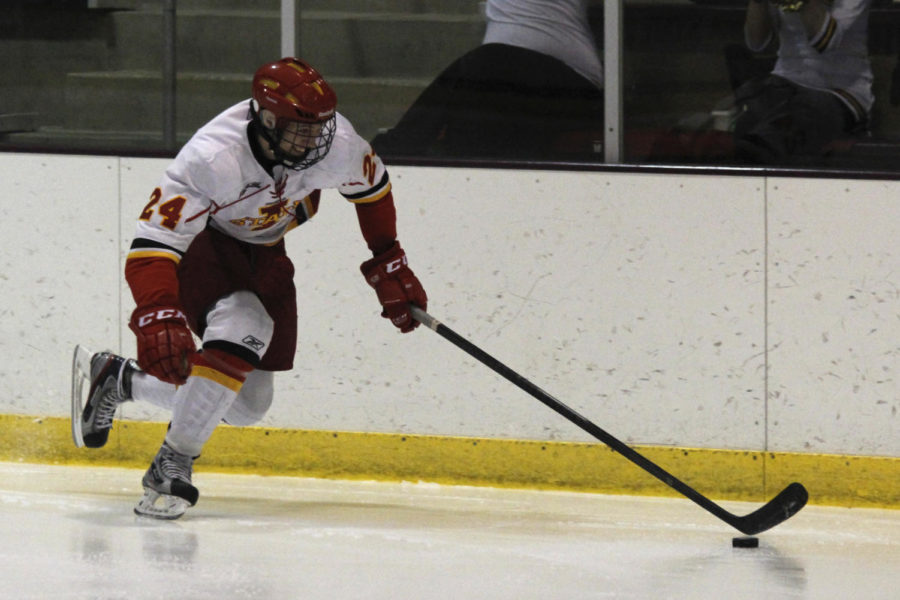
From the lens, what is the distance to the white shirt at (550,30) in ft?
14.0

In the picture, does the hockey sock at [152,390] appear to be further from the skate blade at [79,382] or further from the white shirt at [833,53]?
the white shirt at [833,53]

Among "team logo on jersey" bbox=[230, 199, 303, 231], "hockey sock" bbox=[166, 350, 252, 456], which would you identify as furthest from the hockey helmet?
"hockey sock" bbox=[166, 350, 252, 456]

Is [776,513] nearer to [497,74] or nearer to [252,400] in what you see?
[252,400]

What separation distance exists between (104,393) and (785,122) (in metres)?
1.93

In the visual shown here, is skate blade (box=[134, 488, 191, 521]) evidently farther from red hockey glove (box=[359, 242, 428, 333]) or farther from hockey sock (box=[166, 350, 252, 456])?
red hockey glove (box=[359, 242, 428, 333])

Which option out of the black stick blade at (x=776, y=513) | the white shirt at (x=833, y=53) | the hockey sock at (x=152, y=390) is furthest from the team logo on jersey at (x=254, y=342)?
the white shirt at (x=833, y=53)

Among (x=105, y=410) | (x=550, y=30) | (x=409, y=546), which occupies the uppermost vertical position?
(x=550, y=30)

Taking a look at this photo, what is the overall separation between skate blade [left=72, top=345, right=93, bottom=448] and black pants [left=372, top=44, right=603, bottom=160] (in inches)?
39.8

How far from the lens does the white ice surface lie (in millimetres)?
3162

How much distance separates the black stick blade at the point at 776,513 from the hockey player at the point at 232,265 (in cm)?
94

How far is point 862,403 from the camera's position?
397 cm

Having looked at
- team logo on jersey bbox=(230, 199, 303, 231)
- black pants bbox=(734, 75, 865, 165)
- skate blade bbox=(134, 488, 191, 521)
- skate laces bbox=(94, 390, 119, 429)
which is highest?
black pants bbox=(734, 75, 865, 165)

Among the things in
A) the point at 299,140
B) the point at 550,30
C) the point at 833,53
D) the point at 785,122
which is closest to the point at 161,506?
the point at 299,140

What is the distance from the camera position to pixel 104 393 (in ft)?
12.9
